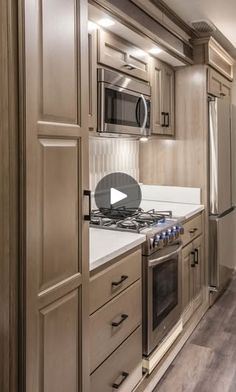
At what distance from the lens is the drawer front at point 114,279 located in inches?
68.9

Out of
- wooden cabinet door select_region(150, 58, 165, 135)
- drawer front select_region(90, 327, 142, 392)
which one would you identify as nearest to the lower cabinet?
drawer front select_region(90, 327, 142, 392)

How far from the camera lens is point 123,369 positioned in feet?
6.66

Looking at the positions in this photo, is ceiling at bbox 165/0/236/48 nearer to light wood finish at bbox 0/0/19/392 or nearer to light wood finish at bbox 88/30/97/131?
light wood finish at bbox 88/30/97/131

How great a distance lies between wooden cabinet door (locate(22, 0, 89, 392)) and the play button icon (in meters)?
1.41

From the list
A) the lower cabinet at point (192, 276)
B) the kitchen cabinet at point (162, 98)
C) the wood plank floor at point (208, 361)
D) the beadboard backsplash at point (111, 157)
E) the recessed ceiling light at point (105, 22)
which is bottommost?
the wood plank floor at point (208, 361)

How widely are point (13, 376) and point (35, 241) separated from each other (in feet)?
1.38

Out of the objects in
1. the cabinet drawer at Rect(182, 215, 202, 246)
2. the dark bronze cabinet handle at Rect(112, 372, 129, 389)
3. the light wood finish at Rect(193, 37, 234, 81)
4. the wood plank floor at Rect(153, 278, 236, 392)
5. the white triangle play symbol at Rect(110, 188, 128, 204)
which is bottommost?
the wood plank floor at Rect(153, 278, 236, 392)

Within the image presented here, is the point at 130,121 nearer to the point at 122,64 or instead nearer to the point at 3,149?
the point at 122,64

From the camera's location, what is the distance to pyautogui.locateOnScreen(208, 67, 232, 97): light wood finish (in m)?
3.59

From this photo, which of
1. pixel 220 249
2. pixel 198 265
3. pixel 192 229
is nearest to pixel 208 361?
pixel 198 265

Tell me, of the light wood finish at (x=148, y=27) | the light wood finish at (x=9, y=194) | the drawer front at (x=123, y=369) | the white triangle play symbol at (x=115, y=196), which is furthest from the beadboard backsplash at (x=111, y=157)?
the light wood finish at (x=9, y=194)

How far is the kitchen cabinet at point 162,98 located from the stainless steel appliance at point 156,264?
2.56ft

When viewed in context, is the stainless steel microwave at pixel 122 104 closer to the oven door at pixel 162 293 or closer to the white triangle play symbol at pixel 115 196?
the white triangle play symbol at pixel 115 196

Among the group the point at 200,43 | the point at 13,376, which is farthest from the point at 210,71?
the point at 13,376
